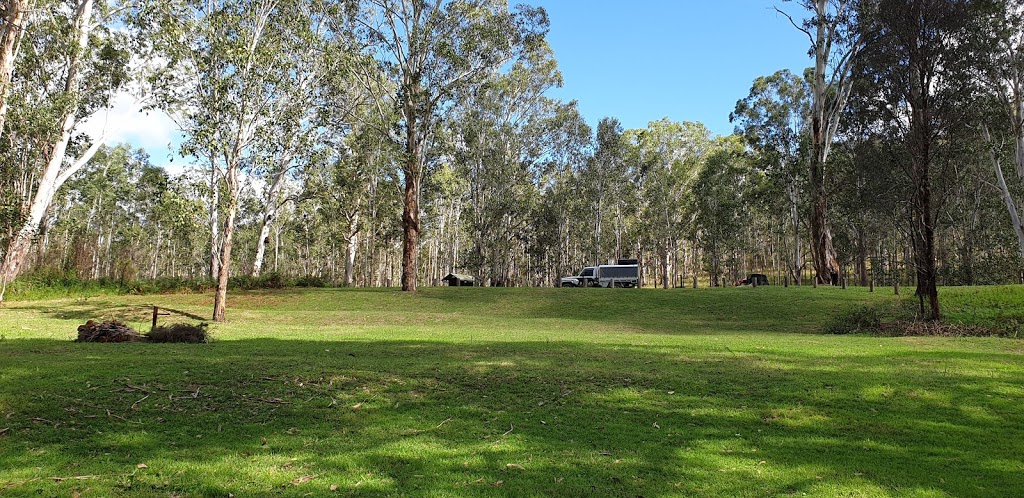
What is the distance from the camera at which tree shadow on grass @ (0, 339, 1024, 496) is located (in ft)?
16.1

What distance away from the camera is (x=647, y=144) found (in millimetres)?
63031

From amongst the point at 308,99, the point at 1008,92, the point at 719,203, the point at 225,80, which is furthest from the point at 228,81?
the point at 719,203

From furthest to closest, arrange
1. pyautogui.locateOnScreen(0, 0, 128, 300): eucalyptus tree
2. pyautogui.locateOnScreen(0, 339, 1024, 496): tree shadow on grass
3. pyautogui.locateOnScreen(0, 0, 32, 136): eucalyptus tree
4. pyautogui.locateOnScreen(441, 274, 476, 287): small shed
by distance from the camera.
Answer: pyautogui.locateOnScreen(441, 274, 476, 287): small shed, pyautogui.locateOnScreen(0, 0, 128, 300): eucalyptus tree, pyautogui.locateOnScreen(0, 0, 32, 136): eucalyptus tree, pyautogui.locateOnScreen(0, 339, 1024, 496): tree shadow on grass

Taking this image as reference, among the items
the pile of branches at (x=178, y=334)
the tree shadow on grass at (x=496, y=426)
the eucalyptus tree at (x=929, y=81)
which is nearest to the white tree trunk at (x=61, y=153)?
the pile of branches at (x=178, y=334)

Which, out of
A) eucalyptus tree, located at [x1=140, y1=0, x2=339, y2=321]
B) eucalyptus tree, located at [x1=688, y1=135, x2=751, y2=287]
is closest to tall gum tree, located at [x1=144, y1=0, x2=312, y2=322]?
eucalyptus tree, located at [x1=140, y1=0, x2=339, y2=321]

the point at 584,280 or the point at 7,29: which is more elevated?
the point at 7,29

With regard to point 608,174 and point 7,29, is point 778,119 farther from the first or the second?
point 7,29

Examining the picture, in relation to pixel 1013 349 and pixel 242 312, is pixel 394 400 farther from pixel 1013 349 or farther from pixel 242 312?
pixel 242 312

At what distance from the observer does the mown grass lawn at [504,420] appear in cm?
492

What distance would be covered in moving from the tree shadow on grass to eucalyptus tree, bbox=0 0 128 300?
16.8m

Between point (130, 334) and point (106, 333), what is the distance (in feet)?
1.37

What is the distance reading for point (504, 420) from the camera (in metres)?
6.63

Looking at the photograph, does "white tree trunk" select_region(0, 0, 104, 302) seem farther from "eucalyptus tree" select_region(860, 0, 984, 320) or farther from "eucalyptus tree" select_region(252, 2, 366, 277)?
"eucalyptus tree" select_region(860, 0, 984, 320)

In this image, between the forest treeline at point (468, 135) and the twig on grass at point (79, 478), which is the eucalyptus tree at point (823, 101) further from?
the twig on grass at point (79, 478)
